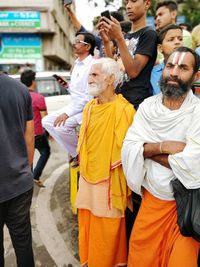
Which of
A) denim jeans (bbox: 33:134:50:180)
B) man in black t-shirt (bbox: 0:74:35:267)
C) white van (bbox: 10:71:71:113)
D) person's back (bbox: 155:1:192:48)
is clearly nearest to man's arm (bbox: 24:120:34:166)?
man in black t-shirt (bbox: 0:74:35:267)

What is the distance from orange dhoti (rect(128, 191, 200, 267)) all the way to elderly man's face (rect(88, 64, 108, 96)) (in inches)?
34.6

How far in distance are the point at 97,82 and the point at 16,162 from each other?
886mm

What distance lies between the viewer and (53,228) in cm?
349

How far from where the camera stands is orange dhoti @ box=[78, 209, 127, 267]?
8.02ft

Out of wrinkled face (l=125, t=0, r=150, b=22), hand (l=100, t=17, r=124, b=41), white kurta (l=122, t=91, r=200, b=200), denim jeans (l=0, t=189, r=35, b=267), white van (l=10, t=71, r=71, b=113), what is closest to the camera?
white kurta (l=122, t=91, r=200, b=200)

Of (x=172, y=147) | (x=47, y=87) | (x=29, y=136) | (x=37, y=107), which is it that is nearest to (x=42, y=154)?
(x=37, y=107)

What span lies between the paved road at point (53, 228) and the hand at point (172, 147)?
1600 mm

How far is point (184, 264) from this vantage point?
1924 mm

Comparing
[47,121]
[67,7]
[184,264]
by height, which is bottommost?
[184,264]

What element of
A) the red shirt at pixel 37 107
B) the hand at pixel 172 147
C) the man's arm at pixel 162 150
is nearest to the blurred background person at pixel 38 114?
the red shirt at pixel 37 107

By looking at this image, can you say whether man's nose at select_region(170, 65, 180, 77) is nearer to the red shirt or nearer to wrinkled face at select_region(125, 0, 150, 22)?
wrinkled face at select_region(125, 0, 150, 22)

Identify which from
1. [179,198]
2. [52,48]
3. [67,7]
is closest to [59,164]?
[67,7]

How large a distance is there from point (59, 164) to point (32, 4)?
1777cm

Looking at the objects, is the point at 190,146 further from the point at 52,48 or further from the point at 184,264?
the point at 52,48
